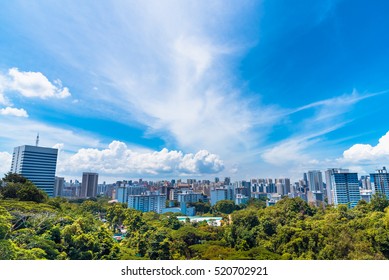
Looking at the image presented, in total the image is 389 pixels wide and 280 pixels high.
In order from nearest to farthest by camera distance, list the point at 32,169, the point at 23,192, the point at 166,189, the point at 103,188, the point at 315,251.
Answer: the point at 315,251 < the point at 23,192 < the point at 32,169 < the point at 166,189 < the point at 103,188

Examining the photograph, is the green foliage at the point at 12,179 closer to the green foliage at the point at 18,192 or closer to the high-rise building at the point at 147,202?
the green foliage at the point at 18,192

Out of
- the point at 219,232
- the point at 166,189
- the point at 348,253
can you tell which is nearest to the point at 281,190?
the point at 166,189

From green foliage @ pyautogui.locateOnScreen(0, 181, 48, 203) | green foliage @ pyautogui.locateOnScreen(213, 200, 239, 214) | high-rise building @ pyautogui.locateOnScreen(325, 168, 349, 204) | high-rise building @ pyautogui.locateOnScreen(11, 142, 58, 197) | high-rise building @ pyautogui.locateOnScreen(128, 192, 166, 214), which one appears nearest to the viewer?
green foliage @ pyautogui.locateOnScreen(0, 181, 48, 203)

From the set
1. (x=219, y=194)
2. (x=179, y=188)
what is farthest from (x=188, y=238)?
(x=179, y=188)

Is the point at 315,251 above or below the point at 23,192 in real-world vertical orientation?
below

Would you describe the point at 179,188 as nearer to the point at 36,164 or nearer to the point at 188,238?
the point at 36,164

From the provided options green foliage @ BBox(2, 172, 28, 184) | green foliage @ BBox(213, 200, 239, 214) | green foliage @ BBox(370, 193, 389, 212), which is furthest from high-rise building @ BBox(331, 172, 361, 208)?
green foliage @ BBox(2, 172, 28, 184)

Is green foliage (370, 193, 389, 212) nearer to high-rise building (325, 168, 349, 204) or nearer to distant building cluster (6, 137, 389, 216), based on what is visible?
distant building cluster (6, 137, 389, 216)

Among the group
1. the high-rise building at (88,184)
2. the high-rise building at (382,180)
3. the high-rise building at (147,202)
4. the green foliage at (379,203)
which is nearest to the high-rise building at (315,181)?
the high-rise building at (382,180)

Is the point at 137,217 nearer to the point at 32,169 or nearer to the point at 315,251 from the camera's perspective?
the point at 315,251
